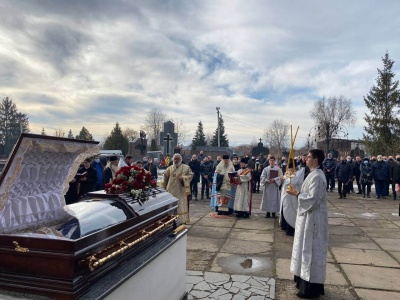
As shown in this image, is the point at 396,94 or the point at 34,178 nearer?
the point at 34,178

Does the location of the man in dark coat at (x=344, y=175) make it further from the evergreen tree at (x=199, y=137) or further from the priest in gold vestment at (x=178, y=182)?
the evergreen tree at (x=199, y=137)

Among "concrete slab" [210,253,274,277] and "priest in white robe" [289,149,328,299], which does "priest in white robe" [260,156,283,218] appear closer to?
"concrete slab" [210,253,274,277]

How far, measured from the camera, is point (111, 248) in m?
2.48

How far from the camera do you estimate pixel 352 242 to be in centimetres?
707

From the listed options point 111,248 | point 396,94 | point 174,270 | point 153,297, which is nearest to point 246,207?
point 174,270

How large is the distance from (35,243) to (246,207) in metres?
7.88

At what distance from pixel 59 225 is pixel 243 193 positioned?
7206mm

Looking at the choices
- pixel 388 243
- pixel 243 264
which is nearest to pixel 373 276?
pixel 243 264

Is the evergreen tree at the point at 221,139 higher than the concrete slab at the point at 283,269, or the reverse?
the evergreen tree at the point at 221,139

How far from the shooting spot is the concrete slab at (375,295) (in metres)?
4.27

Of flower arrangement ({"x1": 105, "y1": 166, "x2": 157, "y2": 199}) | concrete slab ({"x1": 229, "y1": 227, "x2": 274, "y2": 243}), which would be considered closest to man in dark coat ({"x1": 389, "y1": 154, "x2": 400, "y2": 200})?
concrete slab ({"x1": 229, "y1": 227, "x2": 274, "y2": 243})

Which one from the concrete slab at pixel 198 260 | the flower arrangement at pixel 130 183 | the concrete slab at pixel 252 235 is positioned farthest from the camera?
the concrete slab at pixel 252 235

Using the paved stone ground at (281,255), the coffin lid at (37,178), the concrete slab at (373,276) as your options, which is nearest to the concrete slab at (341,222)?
the paved stone ground at (281,255)

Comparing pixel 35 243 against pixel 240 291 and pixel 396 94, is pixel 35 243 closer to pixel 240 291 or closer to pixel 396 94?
pixel 240 291
